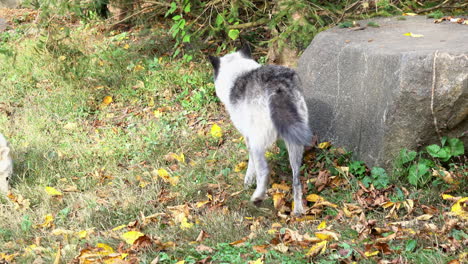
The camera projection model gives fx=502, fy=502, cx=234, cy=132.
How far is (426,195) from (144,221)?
2.41m

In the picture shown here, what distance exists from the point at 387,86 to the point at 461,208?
1229 mm

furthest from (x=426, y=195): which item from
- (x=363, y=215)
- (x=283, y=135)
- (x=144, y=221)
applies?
(x=144, y=221)

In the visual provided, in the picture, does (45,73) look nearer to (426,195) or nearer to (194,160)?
(194,160)

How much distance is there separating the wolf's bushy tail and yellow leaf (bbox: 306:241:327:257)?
0.80 meters

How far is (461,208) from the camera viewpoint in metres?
3.83

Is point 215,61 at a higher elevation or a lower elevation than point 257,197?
higher

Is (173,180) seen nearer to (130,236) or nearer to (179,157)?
(179,157)

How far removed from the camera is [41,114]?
24.7ft

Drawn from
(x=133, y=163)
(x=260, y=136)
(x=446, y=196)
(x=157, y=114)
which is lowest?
(x=133, y=163)

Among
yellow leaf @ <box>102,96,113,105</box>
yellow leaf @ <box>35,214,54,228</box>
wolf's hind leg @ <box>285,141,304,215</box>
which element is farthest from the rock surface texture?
A: wolf's hind leg @ <box>285,141,304,215</box>

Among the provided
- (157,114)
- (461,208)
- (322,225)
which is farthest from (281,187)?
(157,114)

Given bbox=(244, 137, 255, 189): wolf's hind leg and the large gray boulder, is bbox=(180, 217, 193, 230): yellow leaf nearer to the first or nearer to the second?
bbox=(244, 137, 255, 189): wolf's hind leg

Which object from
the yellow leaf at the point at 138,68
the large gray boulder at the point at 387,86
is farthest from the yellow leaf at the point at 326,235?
the yellow leaf at the point at 138,68

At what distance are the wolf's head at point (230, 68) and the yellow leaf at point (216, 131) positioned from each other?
4.24 ft
